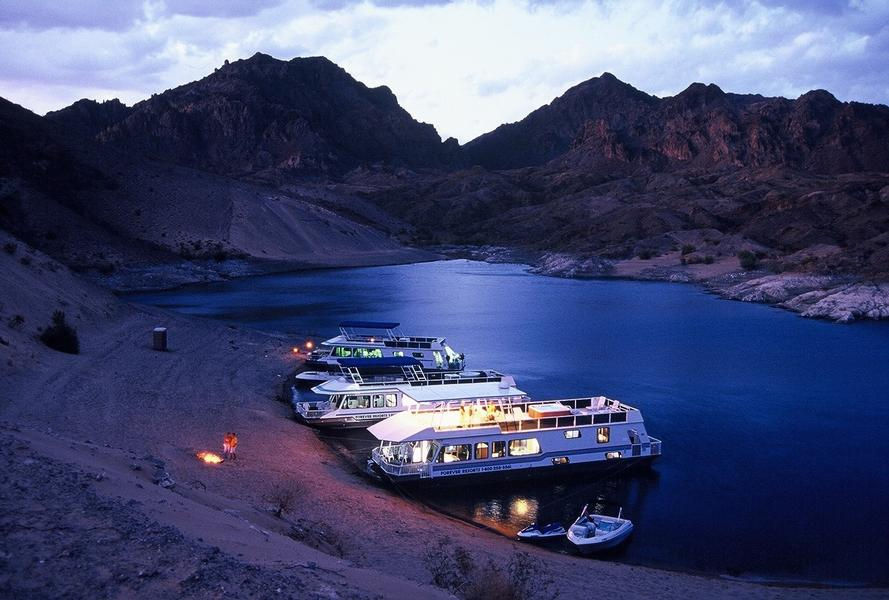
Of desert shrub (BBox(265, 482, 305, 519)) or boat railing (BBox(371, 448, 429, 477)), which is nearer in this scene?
desert shrub (BBox(265, 482, 305, 519))

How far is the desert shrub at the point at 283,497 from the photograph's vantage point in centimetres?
1869

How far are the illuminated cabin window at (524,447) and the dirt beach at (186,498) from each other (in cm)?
429

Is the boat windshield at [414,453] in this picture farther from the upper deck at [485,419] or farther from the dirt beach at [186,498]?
the dirt beach at [186,498]

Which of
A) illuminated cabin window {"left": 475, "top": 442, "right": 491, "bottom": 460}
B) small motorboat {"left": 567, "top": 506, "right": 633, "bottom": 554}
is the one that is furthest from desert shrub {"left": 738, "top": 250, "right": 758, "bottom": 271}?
small motorboat {"left": 567, "top": 506, "right": 633, "bottom": 554}

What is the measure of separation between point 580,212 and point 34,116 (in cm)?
10733

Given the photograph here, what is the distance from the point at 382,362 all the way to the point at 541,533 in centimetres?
1850

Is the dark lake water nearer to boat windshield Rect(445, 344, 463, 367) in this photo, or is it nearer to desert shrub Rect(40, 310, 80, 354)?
boat windshield Rect(445, 344, 463, 367)

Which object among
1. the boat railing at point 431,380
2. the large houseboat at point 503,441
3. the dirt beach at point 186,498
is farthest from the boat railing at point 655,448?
the dirt beach at point 186,498

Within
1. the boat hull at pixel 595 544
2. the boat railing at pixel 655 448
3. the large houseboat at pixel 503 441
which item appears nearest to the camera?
the boat hull at pixel 595 544

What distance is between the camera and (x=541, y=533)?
888 inches

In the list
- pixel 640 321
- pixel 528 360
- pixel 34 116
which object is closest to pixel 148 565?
pixel 528 360

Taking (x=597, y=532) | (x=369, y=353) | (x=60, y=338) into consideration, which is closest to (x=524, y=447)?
(x=597, y=532)

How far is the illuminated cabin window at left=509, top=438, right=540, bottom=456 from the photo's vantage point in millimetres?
27297

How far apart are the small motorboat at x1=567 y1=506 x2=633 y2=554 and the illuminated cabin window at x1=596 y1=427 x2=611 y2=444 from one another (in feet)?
17.4
